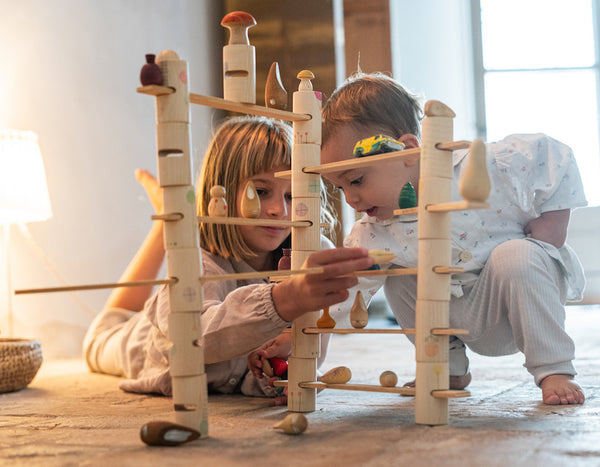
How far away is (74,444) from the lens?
94cm

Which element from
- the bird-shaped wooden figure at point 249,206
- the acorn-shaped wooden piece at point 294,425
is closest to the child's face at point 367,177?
the bird-shaped wooden figure at point 249,206

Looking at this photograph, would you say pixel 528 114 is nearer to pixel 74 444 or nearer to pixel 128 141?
pixel 128 141

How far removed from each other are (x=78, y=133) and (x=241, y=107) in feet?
5.64

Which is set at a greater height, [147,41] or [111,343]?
[147,41]

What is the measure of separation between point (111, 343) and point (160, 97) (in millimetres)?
1148

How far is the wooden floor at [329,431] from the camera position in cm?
81

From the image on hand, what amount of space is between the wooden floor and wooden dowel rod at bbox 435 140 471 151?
15.3 inches

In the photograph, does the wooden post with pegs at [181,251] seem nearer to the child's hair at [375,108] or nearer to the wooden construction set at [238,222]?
the wooden construction set at [238,222]

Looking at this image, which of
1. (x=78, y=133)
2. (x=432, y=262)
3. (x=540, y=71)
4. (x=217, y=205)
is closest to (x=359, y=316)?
(x=432, y=262)

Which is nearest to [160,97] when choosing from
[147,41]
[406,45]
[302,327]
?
[302,327]

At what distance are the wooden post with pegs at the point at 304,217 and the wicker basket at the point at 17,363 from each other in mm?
796

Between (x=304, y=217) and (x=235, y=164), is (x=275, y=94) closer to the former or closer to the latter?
(x=304, y=217)

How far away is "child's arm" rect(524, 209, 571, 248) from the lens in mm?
1353

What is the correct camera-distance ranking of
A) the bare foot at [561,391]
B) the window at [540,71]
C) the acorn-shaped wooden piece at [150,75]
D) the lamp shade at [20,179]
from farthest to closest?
the window at [540,71]
the lamp shade at [20,179]
the bare foot at [561,391]
the acorn-shaped wooden piece at [150,75]
